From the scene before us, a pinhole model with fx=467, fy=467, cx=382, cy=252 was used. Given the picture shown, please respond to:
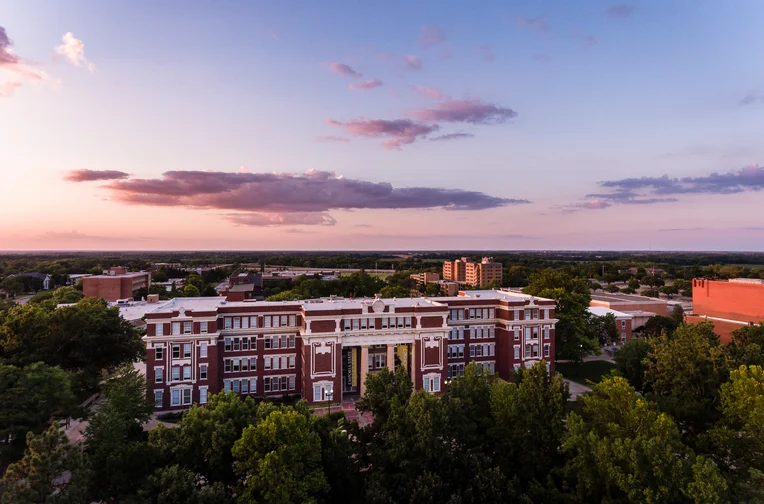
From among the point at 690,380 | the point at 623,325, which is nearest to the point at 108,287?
the point at 623,325

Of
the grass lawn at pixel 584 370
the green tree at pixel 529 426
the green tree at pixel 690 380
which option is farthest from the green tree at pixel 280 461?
the grass lawn at pixel 584 370

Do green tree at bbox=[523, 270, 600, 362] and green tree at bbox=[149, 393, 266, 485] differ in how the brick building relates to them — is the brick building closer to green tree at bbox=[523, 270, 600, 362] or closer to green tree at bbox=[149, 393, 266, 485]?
green tree at bbox=[523, 270, 600, 362]

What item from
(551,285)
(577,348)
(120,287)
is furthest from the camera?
(120,287)

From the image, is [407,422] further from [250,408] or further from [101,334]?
[101,334]

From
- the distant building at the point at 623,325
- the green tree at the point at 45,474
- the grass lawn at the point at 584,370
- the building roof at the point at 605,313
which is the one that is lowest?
the grass lawn at the point at 584,370

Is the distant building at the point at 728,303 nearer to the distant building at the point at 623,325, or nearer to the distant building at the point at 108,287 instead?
the distant building at the point at 623,325

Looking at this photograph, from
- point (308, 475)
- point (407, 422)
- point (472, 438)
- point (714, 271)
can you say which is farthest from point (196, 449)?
point (714, 271)
